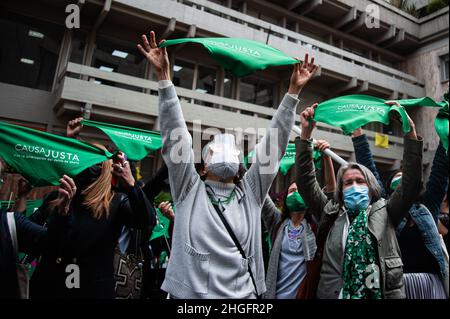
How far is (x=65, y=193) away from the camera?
175cm

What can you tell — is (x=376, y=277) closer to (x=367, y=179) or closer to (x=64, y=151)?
(x=367, y=179)

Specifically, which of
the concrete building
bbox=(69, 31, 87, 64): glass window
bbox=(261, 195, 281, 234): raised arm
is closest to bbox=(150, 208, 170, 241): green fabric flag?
bbox=(261, 195, 281, 234): raised arm

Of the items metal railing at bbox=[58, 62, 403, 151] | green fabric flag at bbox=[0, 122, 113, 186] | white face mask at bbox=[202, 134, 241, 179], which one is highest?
metal railing at bbox=[58, 62, 403, 151]

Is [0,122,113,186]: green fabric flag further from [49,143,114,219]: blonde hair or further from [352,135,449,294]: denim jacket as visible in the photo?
[352,135,449,294]: denim jacket

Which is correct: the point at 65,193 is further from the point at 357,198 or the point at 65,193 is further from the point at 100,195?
the point at 357,198

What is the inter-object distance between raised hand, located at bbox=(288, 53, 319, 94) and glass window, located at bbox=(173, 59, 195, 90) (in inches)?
317

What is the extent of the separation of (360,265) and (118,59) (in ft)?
28.8

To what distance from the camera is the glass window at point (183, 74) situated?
9.65 m

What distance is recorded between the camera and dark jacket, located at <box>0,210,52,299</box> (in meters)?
1.70

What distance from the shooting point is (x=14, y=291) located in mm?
1697

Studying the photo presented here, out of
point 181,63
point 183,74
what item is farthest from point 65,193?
point 181,63

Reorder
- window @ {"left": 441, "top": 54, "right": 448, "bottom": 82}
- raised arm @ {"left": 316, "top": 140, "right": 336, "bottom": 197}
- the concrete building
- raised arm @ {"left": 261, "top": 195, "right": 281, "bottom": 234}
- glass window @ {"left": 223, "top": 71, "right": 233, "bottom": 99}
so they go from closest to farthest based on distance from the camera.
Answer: raised arm @ {"left": 316, "top": 140, "right": 336, "bottom": 197} < raised arm @ {"left": 261, "top": 195, "right": 281, "bottom": 234} < the concrete building < glass window @ {"left": 223, "top": 71, "right": 233, "bottom": 99} < window @ {"left": 441, "top": 54, "right": 448, "bottom": 82}

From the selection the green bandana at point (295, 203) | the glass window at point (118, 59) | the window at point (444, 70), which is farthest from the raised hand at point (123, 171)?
the window at point (444, 70)
